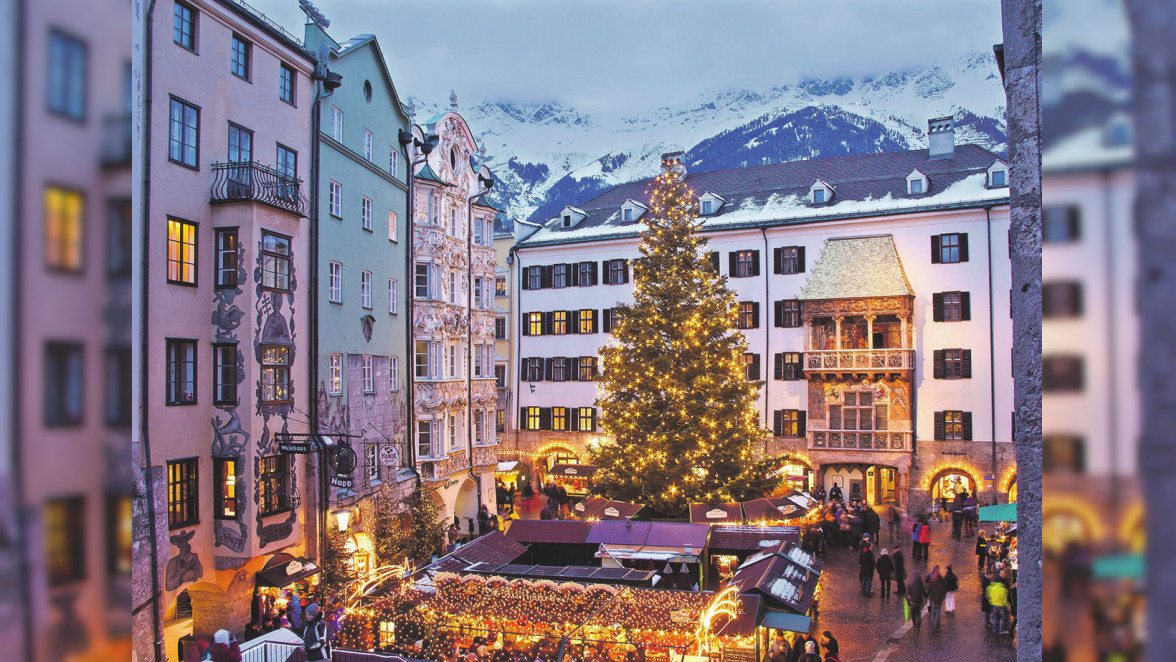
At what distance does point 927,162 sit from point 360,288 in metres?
32.0

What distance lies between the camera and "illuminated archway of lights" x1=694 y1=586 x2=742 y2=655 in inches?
534

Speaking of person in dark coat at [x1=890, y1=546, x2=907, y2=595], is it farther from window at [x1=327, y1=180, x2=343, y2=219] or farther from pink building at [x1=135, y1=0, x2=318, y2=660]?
window at [x1=327, y1=180, x2=343, y2=219]

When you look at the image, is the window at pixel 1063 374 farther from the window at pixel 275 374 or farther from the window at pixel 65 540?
the window at pixel 275 374

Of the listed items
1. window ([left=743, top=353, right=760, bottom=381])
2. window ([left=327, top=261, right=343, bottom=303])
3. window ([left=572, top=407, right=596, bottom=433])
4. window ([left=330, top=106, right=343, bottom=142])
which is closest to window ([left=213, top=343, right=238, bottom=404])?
window ([left=327, top=261, right=343, bottom=303])

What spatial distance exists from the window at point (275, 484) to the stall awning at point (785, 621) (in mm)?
12362

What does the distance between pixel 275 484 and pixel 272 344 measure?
142 inches

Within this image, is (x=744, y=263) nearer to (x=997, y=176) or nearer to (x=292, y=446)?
(x=997, y=176)

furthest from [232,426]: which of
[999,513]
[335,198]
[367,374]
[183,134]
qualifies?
[999,513]

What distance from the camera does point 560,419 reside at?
4712cm

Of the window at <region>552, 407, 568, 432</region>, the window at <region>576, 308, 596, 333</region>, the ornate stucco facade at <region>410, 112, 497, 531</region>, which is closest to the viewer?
the ornate stucco facade at <region>410, 112, 497, 531</region>

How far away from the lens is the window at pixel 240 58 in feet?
68.6

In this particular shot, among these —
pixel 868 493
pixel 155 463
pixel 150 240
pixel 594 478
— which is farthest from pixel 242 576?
pixel 868 493

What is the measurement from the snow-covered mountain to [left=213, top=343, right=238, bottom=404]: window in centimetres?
12906

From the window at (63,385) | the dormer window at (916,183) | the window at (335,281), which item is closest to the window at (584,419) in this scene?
the dormer window at (916,183)
